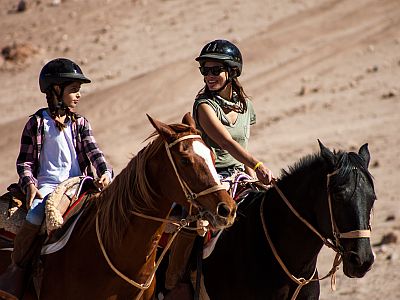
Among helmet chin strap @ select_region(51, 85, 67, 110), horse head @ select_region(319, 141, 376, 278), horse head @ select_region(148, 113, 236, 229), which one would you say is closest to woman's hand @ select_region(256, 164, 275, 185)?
horse head @ select_region(319, 141, 376, 278)

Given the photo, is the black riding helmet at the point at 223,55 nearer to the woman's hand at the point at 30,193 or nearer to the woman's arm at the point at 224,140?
the woman's arm at the point at 224,140

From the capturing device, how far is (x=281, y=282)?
26.3ft

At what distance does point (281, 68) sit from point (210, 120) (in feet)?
64.3

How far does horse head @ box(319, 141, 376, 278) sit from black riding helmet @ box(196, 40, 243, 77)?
1.49 meters

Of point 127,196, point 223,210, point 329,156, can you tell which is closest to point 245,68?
point 329,156

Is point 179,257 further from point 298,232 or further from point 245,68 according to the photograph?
point 245,68

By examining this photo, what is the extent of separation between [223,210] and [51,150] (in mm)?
2264

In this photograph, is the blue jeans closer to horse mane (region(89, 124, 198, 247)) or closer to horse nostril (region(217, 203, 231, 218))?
horse mane (region(89, 124, 198, 247))

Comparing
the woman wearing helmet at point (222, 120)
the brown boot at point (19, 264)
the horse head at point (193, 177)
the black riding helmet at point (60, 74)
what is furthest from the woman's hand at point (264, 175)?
the brown boot at point (19, 264)

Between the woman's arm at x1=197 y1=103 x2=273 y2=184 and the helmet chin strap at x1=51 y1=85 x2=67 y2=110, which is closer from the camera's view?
the woman's arm at x1=197 y1=103 x2=273 y2=184

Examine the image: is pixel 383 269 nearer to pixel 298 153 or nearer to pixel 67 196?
pixel 298 153

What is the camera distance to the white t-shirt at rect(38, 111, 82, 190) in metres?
8.58

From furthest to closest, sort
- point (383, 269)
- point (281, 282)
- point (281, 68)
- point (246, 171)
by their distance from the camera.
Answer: point (281, 68) < point (383, 269) < point (246, 171) < point (281, 282)

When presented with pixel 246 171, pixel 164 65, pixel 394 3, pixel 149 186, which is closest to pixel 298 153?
pixel 164 65
